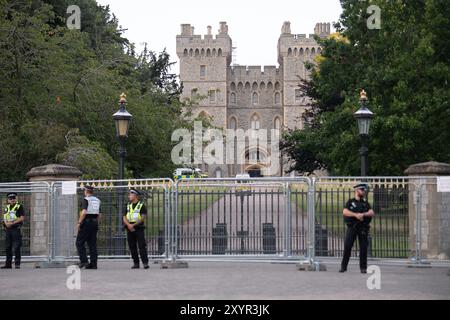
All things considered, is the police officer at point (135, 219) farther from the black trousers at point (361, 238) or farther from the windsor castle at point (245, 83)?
the windsor castle at point (245, 83)

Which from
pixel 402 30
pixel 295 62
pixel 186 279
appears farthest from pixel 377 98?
pixel 295 62

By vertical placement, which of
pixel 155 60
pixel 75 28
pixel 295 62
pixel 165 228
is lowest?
pixel 165 228

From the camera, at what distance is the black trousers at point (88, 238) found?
1423 cm

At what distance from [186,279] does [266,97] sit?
275ft

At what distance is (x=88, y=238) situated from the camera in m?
14.3

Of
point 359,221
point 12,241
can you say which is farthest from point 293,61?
point 359,221

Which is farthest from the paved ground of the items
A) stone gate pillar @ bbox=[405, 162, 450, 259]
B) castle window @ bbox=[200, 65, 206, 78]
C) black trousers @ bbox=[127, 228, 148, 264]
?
castle window @ bbox=[200, 65, 206, 78]

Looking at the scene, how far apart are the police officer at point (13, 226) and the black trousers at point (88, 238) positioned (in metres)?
1.40

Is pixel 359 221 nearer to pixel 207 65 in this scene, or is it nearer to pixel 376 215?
pixel 376 215

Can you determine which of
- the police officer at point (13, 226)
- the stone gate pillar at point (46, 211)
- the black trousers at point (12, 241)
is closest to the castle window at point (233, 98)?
the stone gate pillar at point (46, 211)

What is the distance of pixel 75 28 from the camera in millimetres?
26203

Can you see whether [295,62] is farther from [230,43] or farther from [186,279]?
[186,279]

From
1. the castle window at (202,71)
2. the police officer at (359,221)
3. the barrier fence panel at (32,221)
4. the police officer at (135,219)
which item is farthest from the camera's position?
the castle window at (202,71)

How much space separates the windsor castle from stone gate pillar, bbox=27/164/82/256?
7315 cm
